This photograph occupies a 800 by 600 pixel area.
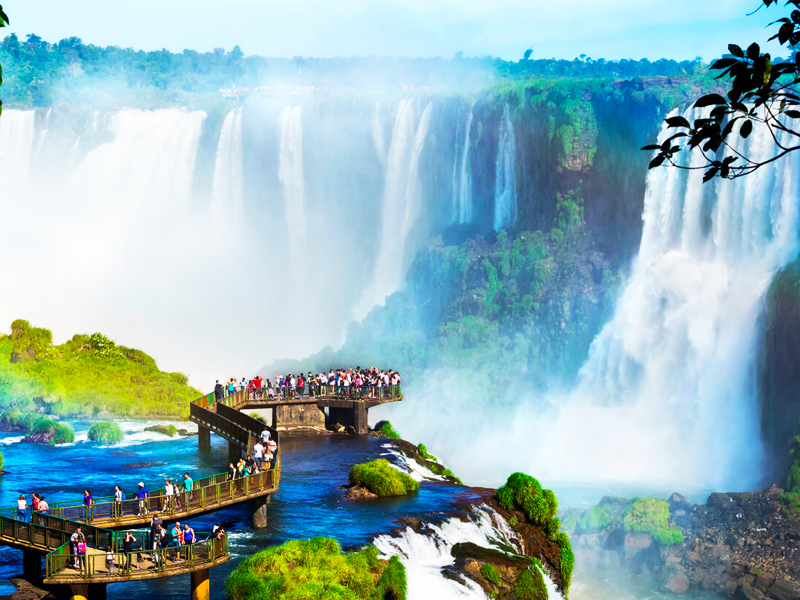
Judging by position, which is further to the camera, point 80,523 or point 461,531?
point 461,531

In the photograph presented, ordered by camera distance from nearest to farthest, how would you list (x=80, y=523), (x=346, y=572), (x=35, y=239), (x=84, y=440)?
(x=80, y=523) → (x=346, y=572) → (x=84, y=440) → (x=35, y=239)

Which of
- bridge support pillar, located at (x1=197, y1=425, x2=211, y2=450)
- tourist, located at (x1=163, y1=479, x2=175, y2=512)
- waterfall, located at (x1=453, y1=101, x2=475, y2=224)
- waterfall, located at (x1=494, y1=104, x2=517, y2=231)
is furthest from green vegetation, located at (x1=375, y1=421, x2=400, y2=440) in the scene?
waterfall, located at (x1=453, y1=101, x2=475, y2=224)

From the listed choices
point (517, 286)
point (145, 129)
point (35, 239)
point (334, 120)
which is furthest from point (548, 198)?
point (35, 239)

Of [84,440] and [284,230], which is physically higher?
[284,230]

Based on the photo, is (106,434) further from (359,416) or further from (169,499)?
(169,499)

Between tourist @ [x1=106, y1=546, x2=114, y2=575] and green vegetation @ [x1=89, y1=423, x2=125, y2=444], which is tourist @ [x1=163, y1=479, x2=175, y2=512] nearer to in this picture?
tourist @ [x1=106, y1=546, x2=114, y2=575]

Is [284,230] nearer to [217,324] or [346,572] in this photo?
[217,324]

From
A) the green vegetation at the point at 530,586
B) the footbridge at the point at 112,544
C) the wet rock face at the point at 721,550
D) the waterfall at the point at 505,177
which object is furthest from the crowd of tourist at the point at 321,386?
the waterfall at the point at 505,177
